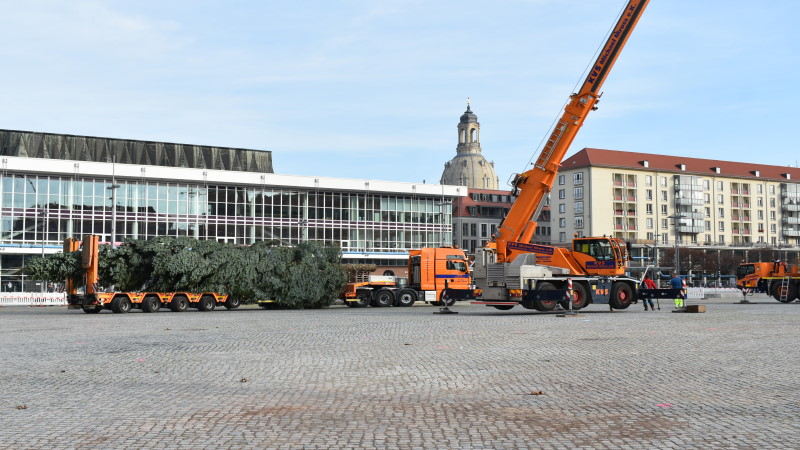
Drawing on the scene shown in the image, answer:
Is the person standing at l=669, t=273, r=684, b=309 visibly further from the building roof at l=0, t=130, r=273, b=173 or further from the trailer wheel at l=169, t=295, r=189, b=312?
the building roof at l=0, t=130, r=273, b=173

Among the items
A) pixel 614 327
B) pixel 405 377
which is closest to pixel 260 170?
pixel 614 327

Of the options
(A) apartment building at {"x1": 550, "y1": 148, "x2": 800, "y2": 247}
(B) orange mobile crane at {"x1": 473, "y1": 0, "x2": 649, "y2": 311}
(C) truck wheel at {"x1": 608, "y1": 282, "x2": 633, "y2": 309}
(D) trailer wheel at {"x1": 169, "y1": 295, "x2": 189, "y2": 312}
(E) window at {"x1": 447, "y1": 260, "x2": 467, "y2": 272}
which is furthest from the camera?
(A) apartment building at {"x1": 550, "y1": 148, "x2": 800, "y2": 247}

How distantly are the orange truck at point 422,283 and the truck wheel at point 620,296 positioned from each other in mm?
9942

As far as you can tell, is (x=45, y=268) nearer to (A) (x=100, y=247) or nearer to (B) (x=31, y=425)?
(A) (x=100, y=247)

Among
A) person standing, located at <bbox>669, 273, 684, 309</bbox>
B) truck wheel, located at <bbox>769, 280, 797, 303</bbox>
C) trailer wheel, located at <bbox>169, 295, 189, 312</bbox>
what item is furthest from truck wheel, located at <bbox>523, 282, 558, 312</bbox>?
truck wheel, located at <bbox>769, 280, 797, 303</bbox>

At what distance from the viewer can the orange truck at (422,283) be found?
3953cm

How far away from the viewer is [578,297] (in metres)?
29.8

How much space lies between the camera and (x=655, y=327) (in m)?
20.7

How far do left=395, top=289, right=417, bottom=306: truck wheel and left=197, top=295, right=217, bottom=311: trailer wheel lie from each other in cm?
902

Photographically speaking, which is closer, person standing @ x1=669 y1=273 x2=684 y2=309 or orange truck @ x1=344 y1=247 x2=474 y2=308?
person standing @ x1=669 y1=273 x2=684 y2=309

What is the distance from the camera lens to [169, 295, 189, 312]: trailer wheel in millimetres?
35688

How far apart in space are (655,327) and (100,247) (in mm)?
→ 25273

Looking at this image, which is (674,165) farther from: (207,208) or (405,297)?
(405,297)

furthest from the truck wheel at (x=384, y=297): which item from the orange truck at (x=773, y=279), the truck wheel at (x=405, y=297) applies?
the orange truck at (x=773, y=279)
